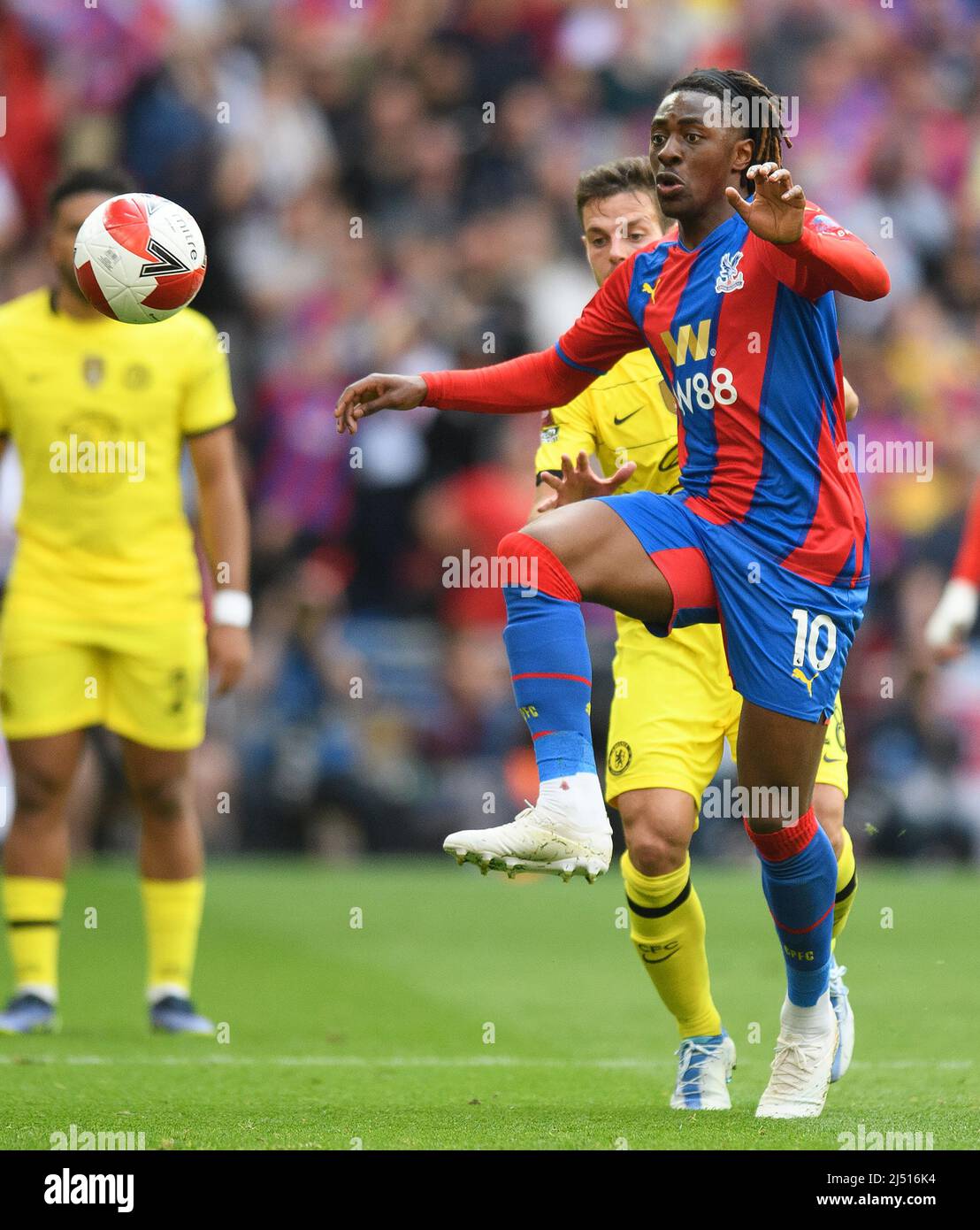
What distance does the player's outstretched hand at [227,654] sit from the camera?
703 centimetres

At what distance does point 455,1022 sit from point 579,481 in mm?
2814

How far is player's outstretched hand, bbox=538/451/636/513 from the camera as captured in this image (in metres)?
5.19

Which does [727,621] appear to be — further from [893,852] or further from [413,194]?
[413,194]

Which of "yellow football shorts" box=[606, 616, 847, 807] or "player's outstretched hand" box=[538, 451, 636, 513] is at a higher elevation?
"player's outstretched hand" box=[538, 451, 636, 513]

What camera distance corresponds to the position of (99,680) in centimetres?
714

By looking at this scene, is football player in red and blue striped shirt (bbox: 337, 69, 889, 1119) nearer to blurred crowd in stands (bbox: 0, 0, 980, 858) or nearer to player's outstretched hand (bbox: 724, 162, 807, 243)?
player's outstretched hand (bbox: 724, 162, 807, 243)

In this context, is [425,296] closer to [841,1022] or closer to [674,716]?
[674,716]

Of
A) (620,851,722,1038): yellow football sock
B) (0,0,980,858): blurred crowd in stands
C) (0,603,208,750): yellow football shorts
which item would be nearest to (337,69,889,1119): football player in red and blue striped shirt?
(620,851,722,1038): yellow football sock

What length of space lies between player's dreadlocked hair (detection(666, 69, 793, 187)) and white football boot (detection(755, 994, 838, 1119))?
2.25 m

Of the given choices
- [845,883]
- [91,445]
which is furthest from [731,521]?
[91,445]

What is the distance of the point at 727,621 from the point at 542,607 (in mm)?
478

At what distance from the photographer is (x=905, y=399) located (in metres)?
13.9

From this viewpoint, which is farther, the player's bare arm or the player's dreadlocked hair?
the player's bare arm

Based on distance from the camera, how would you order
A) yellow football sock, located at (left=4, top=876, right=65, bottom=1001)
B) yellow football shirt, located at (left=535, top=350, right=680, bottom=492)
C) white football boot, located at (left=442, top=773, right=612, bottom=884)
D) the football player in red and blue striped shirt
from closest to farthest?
white football boot, located at (left=442, top=773, right=612, bottom=884)
the football player in red and blue striped shirt
yellow football shirt, located at (left=535, top=350, right=680, bottom=492)
yellow football sock, located at (left=4, top=876, right=65, bottom=1001)
